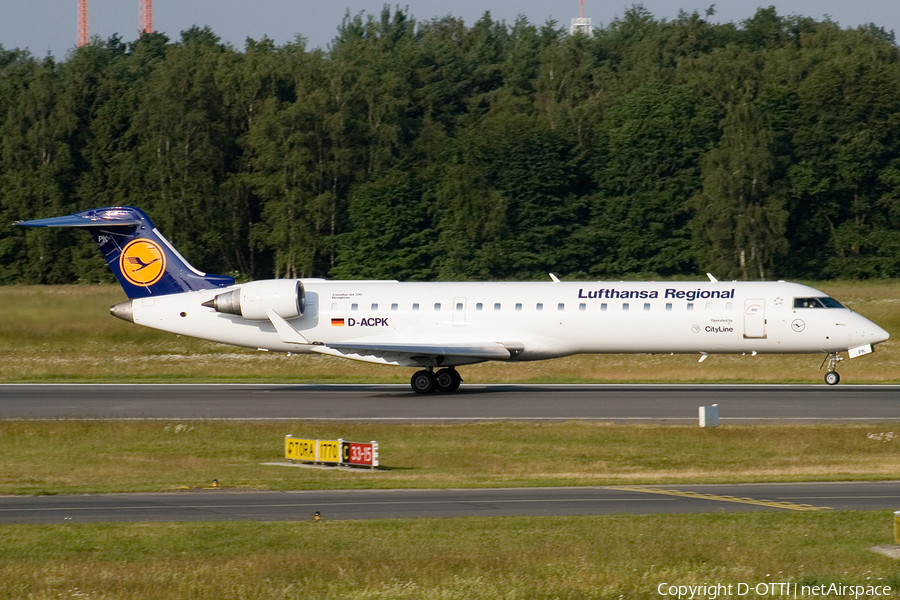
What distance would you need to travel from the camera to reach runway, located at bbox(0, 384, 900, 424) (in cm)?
2883

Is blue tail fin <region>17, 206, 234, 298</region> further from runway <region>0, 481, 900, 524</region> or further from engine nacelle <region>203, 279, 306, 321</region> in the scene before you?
runway <region>0, 481, 900, 524</region>

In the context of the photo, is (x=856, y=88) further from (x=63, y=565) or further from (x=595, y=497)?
(x=63, y=565)

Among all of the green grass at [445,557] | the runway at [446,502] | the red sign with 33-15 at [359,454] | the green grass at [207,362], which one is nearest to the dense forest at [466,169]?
the green grass at [207,362]

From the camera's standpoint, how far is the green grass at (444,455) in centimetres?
2036

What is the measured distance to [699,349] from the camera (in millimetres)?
32875

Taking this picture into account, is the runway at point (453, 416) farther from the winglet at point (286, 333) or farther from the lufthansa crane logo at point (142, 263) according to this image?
the lufthansa crane logo at point (142, 263)

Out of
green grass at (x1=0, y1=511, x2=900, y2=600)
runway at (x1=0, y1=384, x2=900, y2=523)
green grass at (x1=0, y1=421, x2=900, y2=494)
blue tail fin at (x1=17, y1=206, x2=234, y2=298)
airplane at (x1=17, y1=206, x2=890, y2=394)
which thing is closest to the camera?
green grass at (x1=0, y1=511, x2=900, y2=600)

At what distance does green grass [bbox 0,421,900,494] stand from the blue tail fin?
907 cm

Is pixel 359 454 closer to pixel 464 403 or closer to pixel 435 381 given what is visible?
pixel 464 403

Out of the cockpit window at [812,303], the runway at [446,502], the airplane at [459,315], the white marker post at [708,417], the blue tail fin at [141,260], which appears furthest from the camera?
the blue tail fin at [141,260]

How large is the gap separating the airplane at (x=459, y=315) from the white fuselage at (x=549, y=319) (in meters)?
0.03

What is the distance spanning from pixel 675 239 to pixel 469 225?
1377 cm

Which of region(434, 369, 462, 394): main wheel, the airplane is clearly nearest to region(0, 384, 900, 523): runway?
region(434, 369, 462, 394): main wheel

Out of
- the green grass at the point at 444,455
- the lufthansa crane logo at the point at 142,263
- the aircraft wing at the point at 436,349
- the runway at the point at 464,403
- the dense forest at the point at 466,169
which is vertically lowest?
the green grass at the point at 444,455
